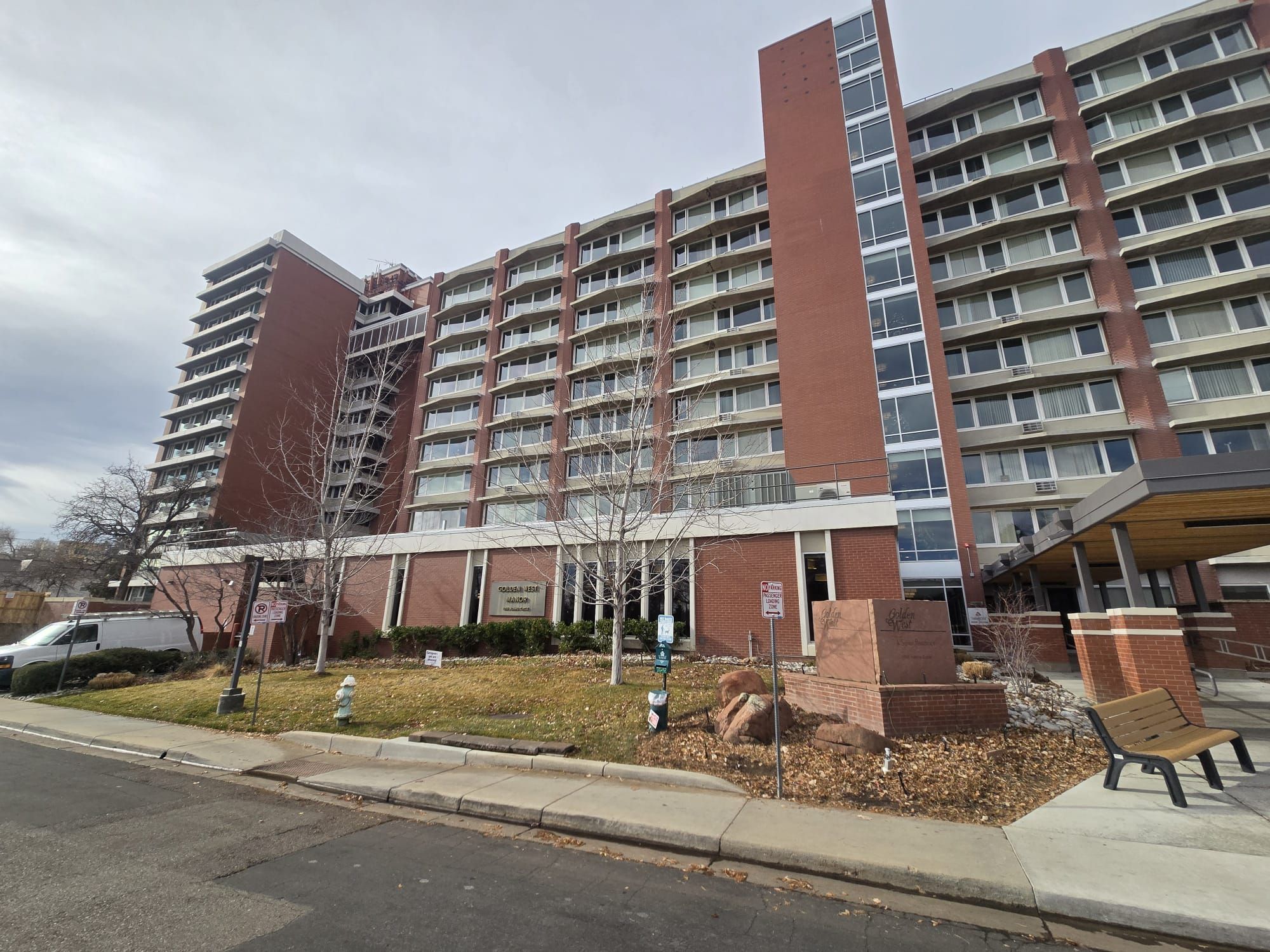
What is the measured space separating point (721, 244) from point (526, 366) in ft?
53.7

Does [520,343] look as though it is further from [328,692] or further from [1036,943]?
[1036,943]

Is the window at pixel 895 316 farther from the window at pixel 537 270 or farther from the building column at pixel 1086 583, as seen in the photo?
the window at pixel 537 270

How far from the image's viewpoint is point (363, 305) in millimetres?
58844

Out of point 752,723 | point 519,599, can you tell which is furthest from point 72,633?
point 752,723

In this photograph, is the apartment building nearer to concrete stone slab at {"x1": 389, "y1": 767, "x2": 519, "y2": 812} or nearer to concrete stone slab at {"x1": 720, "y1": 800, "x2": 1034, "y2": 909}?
concrete stone slab at {"x1": 389, "y1": 767, "x2": 519, "y2": 812}

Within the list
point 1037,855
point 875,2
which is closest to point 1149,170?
point 875,2

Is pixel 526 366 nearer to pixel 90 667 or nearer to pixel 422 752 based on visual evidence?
pixel 90 667

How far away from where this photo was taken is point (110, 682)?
677 inches

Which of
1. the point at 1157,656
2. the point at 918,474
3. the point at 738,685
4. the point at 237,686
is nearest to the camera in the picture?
the point at 1157,656

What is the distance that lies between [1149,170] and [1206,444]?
14891 mm

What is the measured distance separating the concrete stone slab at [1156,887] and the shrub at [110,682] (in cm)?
2360

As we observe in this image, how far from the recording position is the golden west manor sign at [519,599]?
20453 mm

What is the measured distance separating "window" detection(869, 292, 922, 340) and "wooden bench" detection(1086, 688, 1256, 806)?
2325 centimetres

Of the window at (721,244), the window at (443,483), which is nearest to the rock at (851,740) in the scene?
the window at (721,244)
